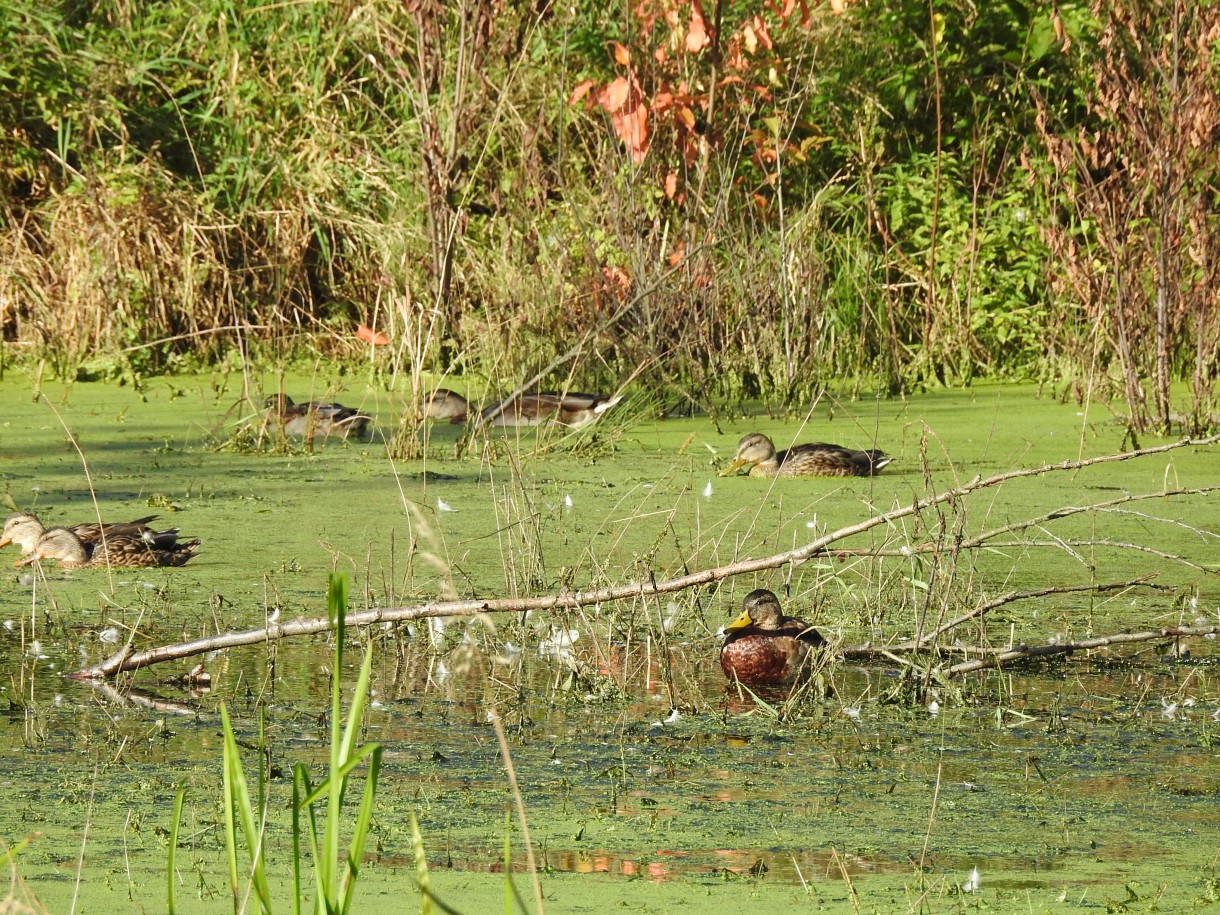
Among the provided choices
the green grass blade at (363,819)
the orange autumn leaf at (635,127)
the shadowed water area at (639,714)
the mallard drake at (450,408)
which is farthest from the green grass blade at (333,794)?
the orange autumn leaf at (635,127)

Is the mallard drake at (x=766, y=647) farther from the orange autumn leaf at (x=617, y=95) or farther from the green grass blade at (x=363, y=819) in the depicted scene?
the orange autumn leaf at (x=617, y=95)

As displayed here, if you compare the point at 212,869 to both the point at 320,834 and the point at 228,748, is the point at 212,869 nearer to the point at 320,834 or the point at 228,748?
the point at 320,834

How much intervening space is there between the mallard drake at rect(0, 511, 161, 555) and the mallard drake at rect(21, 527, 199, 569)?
2 cm

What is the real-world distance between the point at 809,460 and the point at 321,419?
2563mm

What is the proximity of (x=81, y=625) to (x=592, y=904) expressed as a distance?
275cm

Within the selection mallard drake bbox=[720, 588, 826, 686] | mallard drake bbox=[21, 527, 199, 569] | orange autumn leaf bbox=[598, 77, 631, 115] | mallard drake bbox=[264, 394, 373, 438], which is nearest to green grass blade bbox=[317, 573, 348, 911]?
mallard drake bbox=[720, 588, 826, 686]

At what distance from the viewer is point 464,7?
1030 centimetres

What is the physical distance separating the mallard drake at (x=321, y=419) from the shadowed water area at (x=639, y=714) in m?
1.22

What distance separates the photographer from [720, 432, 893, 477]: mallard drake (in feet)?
26.5

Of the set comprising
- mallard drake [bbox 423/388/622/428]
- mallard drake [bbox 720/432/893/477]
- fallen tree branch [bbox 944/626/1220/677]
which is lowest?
fallen tree branch [bbox 944/626/1220/677]

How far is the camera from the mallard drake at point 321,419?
9336 millimetres

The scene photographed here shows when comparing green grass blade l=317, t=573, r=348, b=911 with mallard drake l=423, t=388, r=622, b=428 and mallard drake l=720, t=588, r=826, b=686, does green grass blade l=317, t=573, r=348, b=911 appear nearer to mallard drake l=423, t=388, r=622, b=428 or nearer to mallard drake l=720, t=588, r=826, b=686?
mallard drake l=720, t=588, r=826, b=686

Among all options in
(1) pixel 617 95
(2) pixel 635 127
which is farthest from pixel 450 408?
(1) pixel 617 95

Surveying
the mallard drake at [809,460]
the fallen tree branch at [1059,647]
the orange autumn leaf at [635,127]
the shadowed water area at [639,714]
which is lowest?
the shadowed water area at [639,714]
